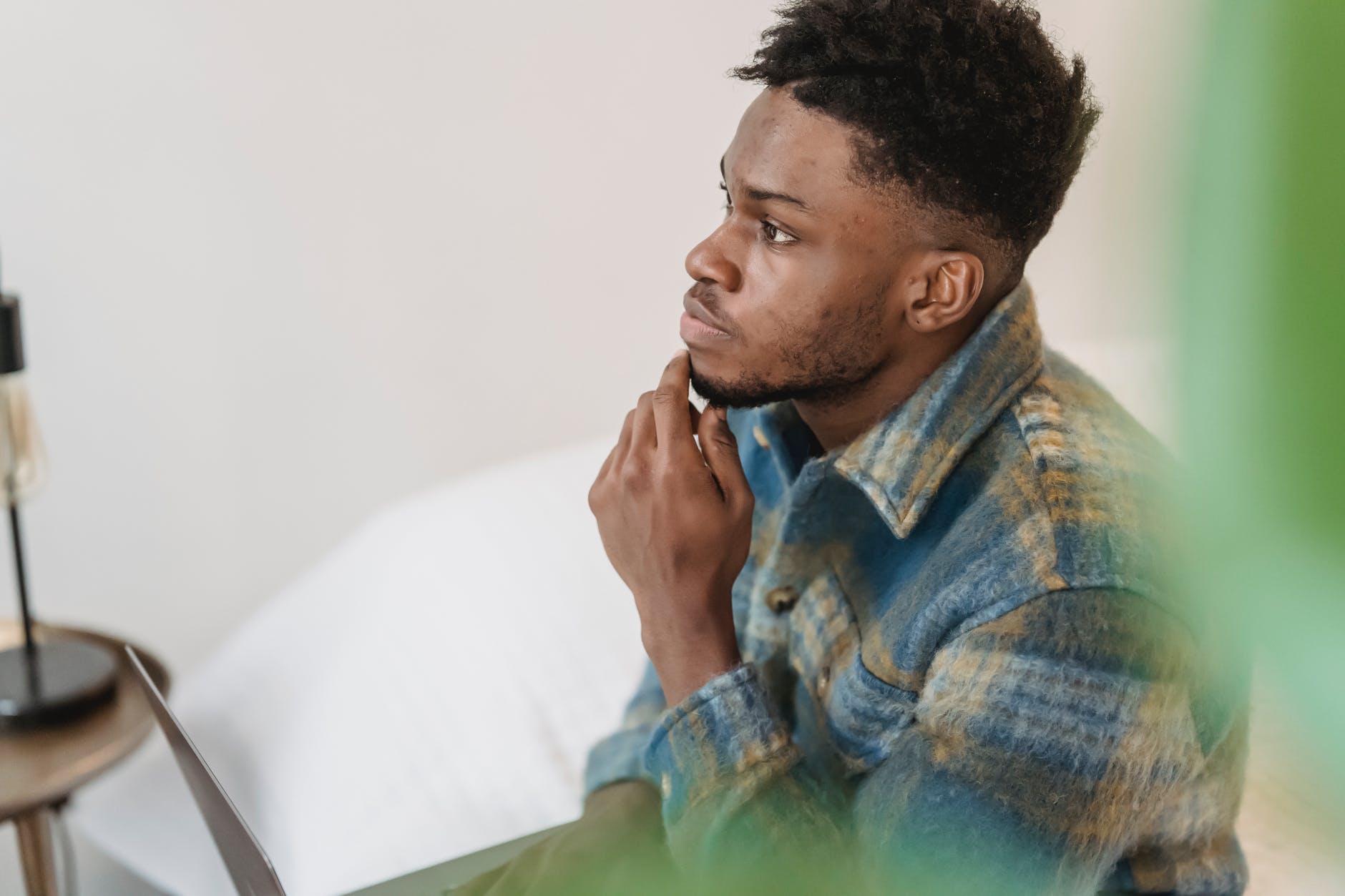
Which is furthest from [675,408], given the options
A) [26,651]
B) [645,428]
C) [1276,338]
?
[26,651]

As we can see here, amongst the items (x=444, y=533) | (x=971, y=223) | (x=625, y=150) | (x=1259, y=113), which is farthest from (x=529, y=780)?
(x=1259, y=113)

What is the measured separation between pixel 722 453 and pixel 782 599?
149 mm

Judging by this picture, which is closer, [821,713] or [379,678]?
[821,713]

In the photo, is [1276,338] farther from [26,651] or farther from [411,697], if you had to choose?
[26,651]

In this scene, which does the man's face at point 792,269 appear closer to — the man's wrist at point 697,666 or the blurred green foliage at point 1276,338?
the man's wrist at point 697,666

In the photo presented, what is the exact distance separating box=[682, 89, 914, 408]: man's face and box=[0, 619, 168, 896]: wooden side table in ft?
2.01

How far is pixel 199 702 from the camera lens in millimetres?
1055

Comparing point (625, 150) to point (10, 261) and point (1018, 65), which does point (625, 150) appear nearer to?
point (1018, 65)

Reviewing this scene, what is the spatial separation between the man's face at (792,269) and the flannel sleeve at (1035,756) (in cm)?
14

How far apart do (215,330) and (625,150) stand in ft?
1.81

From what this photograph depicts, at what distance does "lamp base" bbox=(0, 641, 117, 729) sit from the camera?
924 millimetres

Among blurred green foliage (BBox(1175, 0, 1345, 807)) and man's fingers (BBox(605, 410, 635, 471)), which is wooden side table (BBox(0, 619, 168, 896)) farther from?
blurred green foliage (BBox(1175, 0, 1345, 807))

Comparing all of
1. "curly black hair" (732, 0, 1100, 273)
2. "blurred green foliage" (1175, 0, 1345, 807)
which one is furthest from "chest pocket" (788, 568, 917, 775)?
"blurred green foliage" (1175, 0, 1345, 807)

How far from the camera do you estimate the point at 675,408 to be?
587mm
